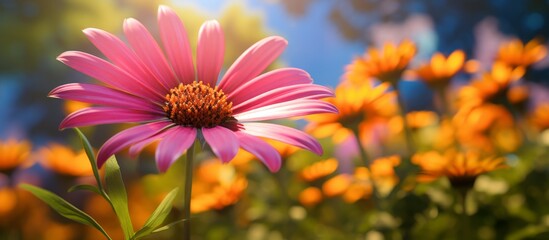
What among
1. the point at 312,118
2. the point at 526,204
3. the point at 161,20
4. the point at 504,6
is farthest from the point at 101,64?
the point at 504,6

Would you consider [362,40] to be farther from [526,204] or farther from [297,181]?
[526,204]

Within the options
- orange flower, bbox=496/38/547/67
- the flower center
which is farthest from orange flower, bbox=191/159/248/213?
orange flower, bbox=496/38/547/67

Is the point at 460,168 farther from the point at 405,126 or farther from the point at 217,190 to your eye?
the point at 217,190

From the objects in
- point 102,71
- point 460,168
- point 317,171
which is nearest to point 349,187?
point 317,171

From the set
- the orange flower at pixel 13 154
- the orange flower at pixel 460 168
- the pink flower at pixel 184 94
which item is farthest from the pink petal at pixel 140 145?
the orange flower at pixel 13 154

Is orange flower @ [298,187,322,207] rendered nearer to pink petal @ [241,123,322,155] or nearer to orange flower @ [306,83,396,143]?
orange flower @ [306,83,396,143]

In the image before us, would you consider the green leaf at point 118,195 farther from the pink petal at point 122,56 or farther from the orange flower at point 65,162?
the orange flower at point 65,162

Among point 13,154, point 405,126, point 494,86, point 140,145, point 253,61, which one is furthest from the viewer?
point 13,154
